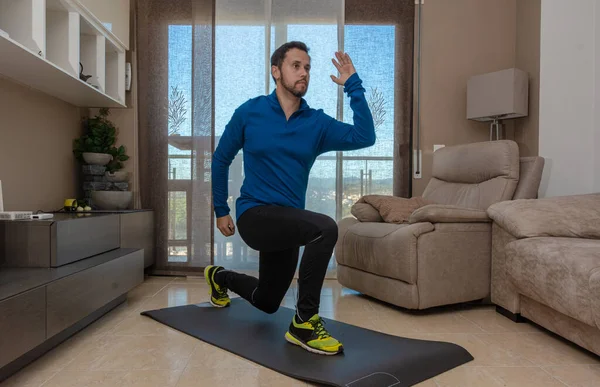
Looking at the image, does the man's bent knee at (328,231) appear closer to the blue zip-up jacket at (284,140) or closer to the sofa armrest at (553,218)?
the blue zip-up jacket at (284,140)

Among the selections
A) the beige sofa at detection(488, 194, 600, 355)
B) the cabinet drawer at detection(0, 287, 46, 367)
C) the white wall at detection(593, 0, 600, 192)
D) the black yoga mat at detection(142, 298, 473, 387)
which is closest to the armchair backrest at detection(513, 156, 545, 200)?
the beige sofa at detection(488, 194, 600, 355)

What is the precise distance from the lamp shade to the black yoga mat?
2008mm

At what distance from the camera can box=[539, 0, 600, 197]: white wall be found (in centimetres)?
339

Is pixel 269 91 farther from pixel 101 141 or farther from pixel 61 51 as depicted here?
pixel 61 51

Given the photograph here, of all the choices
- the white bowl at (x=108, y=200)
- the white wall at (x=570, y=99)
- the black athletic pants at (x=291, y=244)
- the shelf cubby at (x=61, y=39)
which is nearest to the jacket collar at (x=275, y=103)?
the black athletic pants at (x=291, y=244)

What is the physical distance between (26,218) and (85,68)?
1306 millimetres

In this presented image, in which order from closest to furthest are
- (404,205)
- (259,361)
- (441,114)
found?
(259,361) → (404,205) → (441,114)

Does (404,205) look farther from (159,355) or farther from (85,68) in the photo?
(85,68)

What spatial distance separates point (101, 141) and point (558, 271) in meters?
3.00

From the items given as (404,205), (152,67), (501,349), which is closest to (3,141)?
(152,67)

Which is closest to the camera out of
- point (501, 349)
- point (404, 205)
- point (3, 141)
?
point (501, 349)

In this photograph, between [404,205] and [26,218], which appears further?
[404,205]

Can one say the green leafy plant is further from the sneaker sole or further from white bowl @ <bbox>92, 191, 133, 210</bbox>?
the sneaker sole

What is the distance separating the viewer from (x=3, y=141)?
2.47 meters
